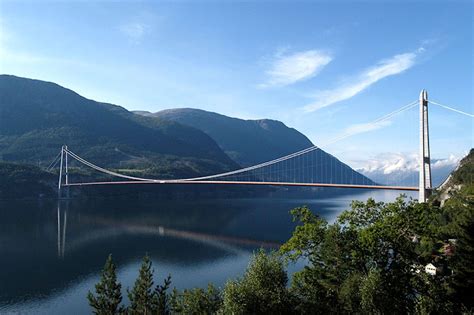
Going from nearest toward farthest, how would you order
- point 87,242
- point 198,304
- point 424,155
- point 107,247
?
point 198,304 < point 424,155 < point 107,247 < point 87,242

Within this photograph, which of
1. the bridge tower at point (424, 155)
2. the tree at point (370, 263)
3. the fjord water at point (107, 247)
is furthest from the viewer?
the bridge tower at point (424, 155)

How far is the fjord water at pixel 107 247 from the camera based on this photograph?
24817 mm

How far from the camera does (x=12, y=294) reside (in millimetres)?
23766

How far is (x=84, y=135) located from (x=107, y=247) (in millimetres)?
115482

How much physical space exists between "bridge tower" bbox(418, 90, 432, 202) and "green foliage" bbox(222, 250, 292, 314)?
2065cm

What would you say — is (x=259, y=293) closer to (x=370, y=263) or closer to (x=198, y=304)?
(x=198, y=304)

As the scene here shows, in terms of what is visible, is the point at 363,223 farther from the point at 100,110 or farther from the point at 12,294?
the point at 100,110

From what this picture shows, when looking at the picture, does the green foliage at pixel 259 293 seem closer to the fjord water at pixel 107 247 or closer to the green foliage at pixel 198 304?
the green foliage at pixel 198 304

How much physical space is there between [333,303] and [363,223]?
306 centimetres

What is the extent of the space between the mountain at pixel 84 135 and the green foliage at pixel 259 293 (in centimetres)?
9852

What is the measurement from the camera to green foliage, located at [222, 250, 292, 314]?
1270 centimetres

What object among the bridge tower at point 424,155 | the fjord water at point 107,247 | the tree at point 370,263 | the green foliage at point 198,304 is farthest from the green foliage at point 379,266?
the bridge tower at point 424,155

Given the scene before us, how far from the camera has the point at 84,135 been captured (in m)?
144

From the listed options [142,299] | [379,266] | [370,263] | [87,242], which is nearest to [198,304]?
[142,299]
